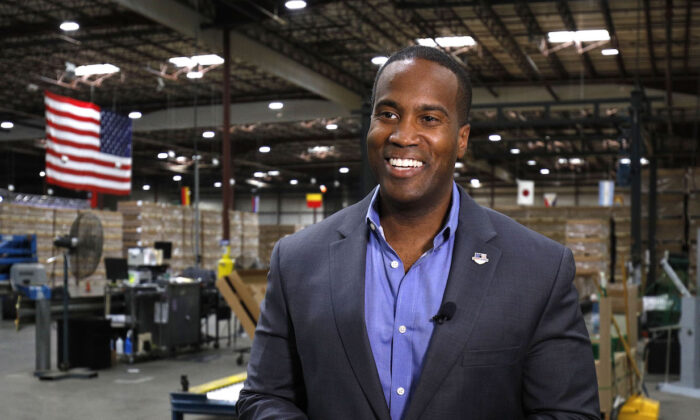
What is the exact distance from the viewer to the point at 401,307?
1.50 m

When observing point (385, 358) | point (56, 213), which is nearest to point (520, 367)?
point (385, 358)

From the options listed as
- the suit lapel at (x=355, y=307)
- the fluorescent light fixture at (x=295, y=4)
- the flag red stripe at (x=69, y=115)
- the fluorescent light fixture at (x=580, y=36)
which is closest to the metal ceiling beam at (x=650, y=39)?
the fluorescent light fixture at (x=580, y=36)

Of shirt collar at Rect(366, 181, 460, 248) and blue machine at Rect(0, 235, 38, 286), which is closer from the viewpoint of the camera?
shirt collar at Rect(366, 181, 460, 248)

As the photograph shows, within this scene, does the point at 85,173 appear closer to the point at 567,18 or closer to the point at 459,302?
the point at 567,18

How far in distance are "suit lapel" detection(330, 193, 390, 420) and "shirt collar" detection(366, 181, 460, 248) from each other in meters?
0.03

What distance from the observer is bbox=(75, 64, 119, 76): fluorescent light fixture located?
2294 cm

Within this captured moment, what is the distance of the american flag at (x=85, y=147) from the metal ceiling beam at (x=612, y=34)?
11130 mm

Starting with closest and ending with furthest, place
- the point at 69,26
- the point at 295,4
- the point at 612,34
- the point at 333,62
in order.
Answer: the point at 295,4
the point at 69,26
the point at 612,34
the point at 333,62

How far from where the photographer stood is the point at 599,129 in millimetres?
29703

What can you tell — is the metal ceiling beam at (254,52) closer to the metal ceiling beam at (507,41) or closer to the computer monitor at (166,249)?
the computer monitor at (166,249)

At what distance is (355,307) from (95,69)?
76.6 feet

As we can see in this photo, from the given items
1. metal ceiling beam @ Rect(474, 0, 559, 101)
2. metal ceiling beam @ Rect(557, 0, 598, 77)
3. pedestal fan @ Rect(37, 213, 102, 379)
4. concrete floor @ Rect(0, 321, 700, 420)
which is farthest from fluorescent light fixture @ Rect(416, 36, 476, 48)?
pedestal fan @ Rect(37, 213, 102, 379)

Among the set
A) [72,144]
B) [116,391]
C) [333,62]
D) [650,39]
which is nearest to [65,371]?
[116,391]

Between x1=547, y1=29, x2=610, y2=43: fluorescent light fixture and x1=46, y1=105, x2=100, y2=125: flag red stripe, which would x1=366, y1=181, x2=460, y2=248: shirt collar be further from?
x1=547, y1=29, x2=610, y2=43: fluorescent light fixture
